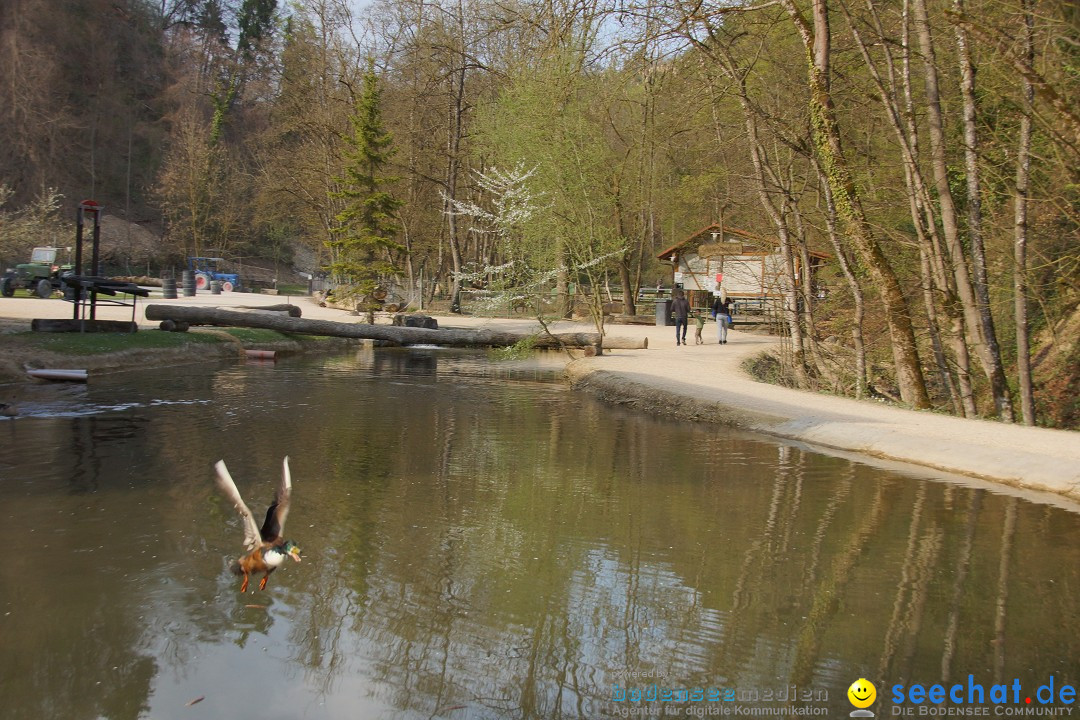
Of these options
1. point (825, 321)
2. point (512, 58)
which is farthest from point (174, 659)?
point (512, 58)

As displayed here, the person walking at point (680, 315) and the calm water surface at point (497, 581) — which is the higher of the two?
the person walking at point (680, 315)

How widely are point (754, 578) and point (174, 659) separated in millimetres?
3910

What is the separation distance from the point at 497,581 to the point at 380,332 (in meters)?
20.0

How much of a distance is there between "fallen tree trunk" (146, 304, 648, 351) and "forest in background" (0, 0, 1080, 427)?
1.68m

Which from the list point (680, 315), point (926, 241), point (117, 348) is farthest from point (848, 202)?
point (117, 348)

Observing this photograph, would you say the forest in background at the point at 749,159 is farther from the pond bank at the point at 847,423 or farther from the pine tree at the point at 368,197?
the pond bank at the point at 847,423

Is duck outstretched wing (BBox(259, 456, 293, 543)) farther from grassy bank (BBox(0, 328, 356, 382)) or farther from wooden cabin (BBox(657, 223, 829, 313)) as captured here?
wooden cabin (BBox(657, 223, 829, 313))

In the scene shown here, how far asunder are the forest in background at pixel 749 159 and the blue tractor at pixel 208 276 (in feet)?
4.34

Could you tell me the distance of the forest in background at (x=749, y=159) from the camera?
14.2 m

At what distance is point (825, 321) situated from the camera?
22516mm

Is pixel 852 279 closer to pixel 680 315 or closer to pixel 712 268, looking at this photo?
pixel 680 315

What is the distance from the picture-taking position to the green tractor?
3600 centimetres

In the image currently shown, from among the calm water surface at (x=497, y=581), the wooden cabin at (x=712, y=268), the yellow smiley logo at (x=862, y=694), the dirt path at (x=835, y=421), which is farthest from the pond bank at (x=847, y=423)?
the wooden cabin at (x=712, y=268)

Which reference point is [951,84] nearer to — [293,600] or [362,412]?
[362,412]
